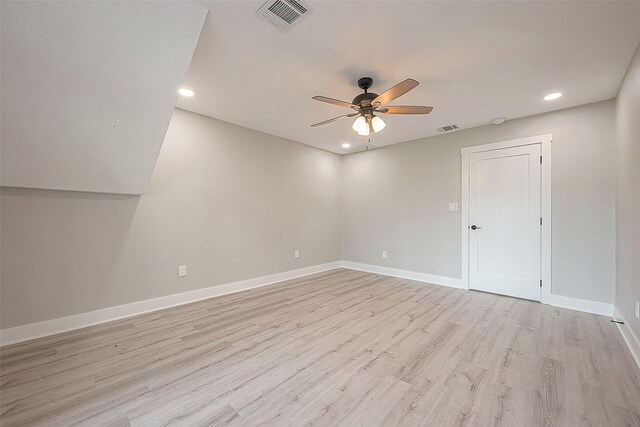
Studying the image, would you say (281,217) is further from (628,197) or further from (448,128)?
(628,197)

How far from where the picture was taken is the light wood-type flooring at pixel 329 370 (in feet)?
4.80

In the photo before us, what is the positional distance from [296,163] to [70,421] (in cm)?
402

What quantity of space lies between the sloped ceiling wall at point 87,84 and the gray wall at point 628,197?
11.4ft

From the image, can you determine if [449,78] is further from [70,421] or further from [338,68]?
[70,421]

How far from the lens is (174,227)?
322 cm

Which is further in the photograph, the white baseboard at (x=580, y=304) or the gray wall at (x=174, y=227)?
the white baseboard at (x=580, y=304)

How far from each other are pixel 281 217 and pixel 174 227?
1.71 meters

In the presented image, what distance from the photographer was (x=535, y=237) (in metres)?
3.37

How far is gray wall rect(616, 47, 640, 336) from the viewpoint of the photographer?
202cm

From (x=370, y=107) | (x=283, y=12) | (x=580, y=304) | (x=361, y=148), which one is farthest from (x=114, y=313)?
(x=580, y=304)

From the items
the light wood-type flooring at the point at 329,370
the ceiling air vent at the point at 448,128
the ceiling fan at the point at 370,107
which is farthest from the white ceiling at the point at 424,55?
the light wood-type flooring at the point at 329,370

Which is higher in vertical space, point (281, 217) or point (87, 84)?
point (87, 84)

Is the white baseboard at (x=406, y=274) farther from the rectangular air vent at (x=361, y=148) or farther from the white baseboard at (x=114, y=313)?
the rectangular air vent at (x=361, y=148)

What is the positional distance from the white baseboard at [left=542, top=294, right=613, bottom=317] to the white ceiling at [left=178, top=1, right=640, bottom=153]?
7.89 feet
